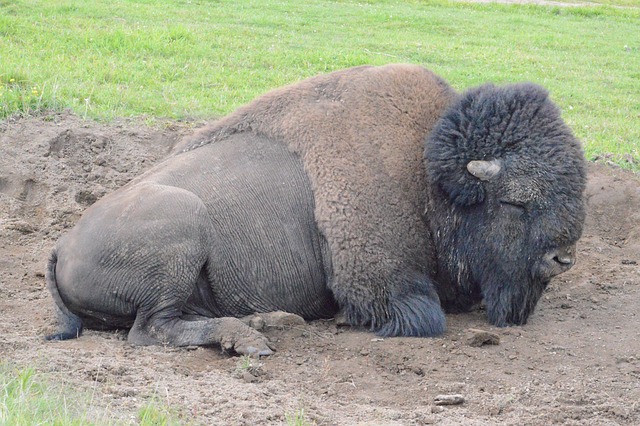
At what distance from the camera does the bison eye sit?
237 inches

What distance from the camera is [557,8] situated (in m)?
21.9

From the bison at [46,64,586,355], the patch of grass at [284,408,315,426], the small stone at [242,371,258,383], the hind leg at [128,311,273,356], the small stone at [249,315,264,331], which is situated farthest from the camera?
the small stone at [249,315,264,331]

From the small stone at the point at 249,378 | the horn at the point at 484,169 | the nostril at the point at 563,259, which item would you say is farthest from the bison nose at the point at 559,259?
the small stone at the point at 249,378

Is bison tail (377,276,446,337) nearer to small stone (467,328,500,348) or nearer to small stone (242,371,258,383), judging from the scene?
small stone (467,328,500,348)

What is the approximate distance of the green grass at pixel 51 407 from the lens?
3625 millimetres

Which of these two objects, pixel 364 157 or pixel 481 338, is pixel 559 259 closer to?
pixel 481 338

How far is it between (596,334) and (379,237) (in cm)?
146

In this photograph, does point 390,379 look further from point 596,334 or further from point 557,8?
point 557,8

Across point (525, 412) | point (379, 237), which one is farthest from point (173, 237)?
point (525, 412)

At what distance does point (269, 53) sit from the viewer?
13.2 metres

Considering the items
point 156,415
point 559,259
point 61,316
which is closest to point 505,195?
point 559,259

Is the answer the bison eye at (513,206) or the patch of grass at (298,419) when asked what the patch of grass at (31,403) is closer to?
the patch of grass at (298,419)

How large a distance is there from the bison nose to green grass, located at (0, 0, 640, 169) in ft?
10.8

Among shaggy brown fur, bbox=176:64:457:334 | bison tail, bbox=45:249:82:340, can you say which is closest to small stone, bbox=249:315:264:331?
shaggy brown fur, bbox=176:64:457:334
